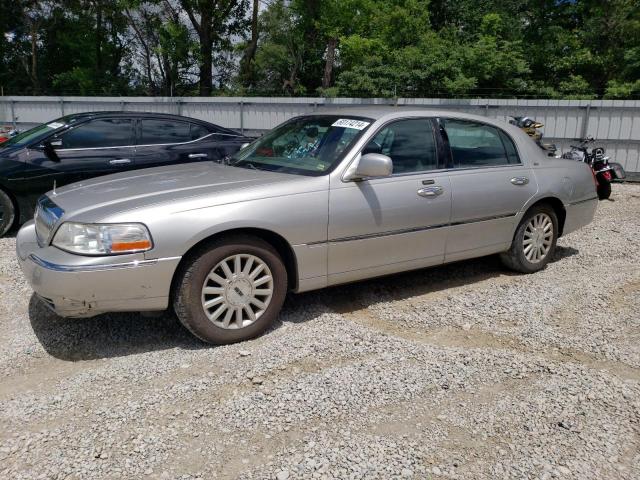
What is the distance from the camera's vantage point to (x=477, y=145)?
5.16 m

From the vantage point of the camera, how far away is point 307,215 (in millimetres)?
4012

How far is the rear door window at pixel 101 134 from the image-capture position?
22.9 ft

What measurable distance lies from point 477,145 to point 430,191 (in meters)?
0.88

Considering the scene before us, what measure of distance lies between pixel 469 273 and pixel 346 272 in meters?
1.92

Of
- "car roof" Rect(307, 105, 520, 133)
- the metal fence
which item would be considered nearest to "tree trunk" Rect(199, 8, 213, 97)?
the metal fence

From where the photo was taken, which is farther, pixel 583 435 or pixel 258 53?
pixel 258 53

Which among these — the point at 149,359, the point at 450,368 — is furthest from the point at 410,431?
the point at 149,359

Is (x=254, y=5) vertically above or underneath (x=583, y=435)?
above

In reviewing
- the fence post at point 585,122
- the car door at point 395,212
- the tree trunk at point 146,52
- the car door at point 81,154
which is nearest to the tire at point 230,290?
the car door at point 395,212

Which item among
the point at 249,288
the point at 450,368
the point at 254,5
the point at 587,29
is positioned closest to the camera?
the point at 450,368

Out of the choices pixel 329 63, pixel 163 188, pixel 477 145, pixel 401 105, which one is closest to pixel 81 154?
pixel 163 188

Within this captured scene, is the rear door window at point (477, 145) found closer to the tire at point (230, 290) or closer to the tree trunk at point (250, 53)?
the tire at point (230, 290)

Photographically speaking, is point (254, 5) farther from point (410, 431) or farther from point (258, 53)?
point (410, 431)

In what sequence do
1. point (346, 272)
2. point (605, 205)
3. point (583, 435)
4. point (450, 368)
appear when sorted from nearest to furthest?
1. point (583, 435)
2. point (450, 368)
3. point (346, 272)
4. point (605, 205)
